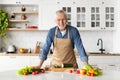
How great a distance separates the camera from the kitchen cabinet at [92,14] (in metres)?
5.41

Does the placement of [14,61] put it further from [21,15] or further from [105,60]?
[105,60]

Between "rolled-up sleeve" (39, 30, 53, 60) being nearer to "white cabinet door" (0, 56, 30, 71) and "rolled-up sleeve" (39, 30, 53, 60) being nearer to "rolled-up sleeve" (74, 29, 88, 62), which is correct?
"rolled-up sleeve" (74, 29, 88, 62)

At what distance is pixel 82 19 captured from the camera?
5445 mm

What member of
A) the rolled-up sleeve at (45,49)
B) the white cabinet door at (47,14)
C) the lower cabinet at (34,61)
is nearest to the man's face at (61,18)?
the rolled-up sleeve at (45,49)

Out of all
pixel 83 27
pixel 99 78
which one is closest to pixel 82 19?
pixel 83 27

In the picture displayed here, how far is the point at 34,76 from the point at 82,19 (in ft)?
10.6

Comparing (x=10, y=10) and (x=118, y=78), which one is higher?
(x=10, y=10)

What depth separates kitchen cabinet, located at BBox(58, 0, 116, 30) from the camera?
541cm

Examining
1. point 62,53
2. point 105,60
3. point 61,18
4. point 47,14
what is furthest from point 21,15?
point 61,18

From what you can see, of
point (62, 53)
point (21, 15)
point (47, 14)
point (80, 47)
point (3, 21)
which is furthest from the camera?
point (21, 15)

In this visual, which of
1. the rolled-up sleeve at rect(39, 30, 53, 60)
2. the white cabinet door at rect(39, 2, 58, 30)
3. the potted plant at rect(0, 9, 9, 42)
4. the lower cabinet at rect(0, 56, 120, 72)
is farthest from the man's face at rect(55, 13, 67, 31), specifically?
the potted plant at rect(0, 9, 9, 42)

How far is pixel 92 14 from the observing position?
17.9 ft

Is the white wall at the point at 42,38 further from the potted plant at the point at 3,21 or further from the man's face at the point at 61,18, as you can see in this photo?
the man's face at the point at 61,18

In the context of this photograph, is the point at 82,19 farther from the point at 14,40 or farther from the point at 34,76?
the point at 34,76
